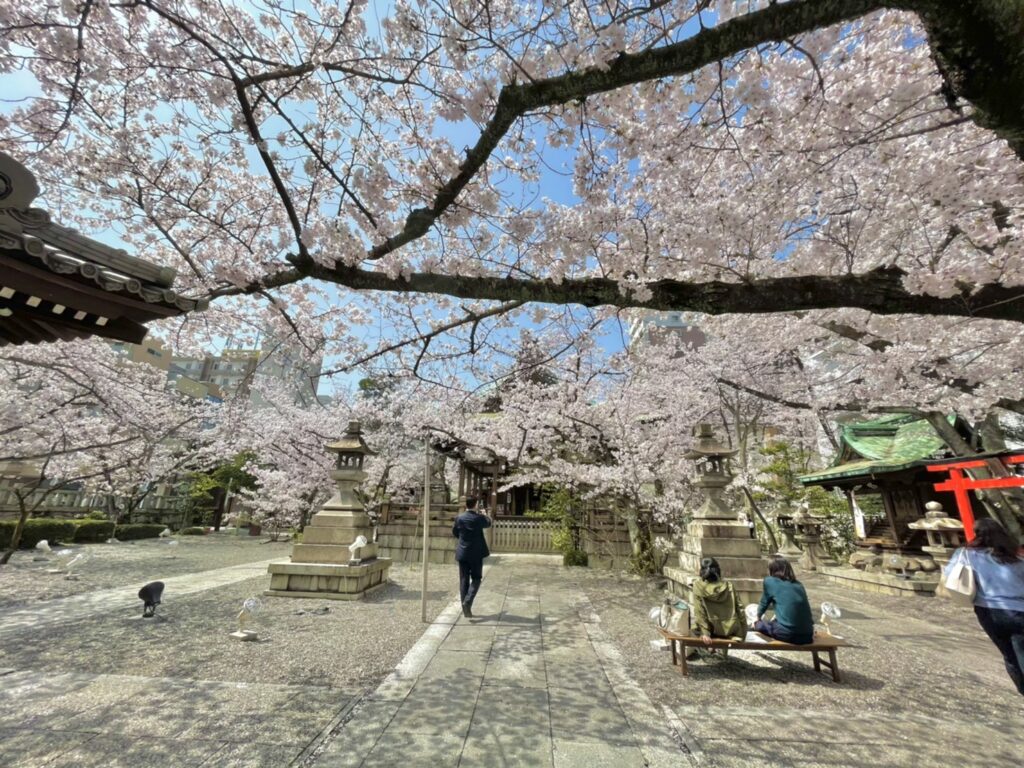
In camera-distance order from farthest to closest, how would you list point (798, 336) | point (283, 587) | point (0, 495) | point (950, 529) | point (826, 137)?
point (0, 495)
point (950, 529)
point (798, 336)
point (283, 587)
point (826, 137)

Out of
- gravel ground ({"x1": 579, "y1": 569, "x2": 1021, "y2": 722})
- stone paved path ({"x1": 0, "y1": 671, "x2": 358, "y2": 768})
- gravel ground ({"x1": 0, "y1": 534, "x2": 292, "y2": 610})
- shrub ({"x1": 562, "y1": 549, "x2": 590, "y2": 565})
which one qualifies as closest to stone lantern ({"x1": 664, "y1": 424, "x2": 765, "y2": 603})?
gravel ground ({"x1": 579, "y1": 569, "x2": 1021, "y2": 722})

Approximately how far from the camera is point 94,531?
57.4 ft

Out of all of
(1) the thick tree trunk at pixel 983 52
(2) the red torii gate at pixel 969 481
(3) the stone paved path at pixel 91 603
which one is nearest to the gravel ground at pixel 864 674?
(2) the red torii gate at pixel 969 481

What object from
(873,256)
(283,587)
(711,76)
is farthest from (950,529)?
(283,587)

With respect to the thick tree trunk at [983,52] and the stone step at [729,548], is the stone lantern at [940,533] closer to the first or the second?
the stone step at [729,548]

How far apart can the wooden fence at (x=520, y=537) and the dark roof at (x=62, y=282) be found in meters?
14.8

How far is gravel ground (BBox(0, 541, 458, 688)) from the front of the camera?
4.44 m

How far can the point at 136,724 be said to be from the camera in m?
3.31

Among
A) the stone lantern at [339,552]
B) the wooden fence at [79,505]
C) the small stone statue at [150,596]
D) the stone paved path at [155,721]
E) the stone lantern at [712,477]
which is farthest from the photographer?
the wooden fence at [79,505]

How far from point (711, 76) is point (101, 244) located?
214 inches

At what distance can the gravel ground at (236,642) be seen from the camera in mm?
4438

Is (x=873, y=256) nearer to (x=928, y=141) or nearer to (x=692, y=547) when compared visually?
(x=928, y=141)

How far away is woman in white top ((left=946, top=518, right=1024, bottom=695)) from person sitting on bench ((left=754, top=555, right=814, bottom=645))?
138cm

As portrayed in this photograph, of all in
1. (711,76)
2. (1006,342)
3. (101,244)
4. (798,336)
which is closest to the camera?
(101,244)
